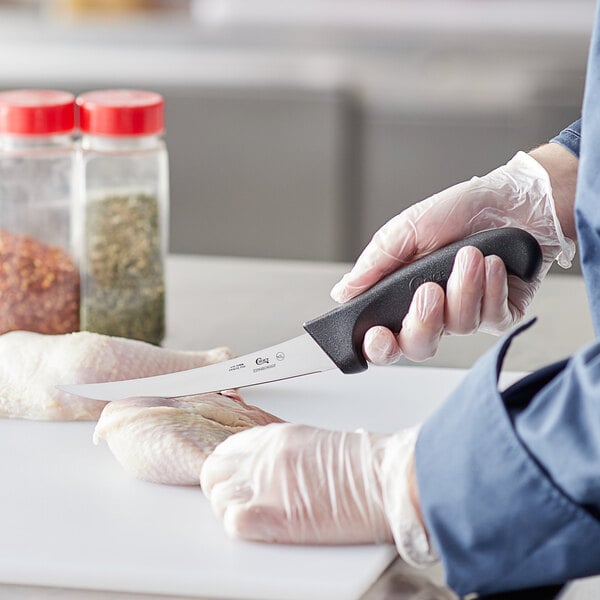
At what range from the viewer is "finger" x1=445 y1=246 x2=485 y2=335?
3.12ft

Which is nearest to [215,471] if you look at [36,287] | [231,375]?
[231,375]

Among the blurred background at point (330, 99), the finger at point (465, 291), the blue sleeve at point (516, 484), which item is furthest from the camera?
the blurred background at point (330, 99)

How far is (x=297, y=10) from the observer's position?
2875mm

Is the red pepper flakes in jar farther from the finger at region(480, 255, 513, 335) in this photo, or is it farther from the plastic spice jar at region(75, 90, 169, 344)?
the finger at region(480, 255, 513, 335)

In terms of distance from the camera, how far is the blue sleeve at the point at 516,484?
73 centimetres

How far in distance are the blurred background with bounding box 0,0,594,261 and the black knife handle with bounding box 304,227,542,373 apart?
67.0 inches

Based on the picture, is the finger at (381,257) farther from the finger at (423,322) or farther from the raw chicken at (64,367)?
the raw chicken at (64,367)

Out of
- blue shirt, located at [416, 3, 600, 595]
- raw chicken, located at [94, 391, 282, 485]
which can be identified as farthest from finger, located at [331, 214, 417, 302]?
blue shirt, located at [416, 3, 600, 595]

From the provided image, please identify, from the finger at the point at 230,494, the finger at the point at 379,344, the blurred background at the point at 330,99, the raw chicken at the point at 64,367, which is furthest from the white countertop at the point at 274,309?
the blurred background at the point at 330,99

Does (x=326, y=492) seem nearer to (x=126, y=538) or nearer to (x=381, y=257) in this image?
(x=126, y=538)

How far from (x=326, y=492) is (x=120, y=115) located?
0.56 meters

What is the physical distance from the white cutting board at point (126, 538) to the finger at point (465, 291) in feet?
0.48

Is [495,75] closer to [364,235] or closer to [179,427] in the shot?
[364,235]

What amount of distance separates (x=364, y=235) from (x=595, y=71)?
6.08 feet
